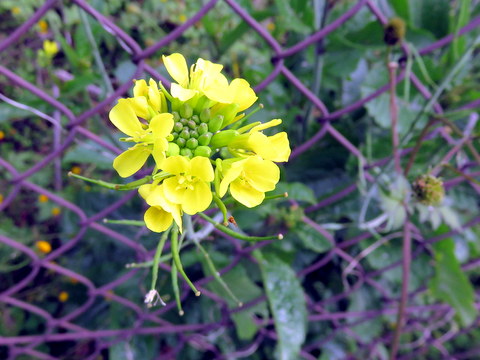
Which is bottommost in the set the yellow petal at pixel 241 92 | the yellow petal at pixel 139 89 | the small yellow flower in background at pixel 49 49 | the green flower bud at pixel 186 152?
the small yellow flower in background at pixel 49 49

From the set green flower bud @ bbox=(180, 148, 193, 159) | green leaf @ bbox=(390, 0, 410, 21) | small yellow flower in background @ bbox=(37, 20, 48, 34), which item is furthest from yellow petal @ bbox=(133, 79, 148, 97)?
small yellow flower in background @ bbox=(37, 20, 48, 34)

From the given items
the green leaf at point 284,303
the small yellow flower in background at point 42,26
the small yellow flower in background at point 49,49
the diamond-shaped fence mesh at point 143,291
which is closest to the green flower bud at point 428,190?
the diamond-shaped fence mesh at point 143,291

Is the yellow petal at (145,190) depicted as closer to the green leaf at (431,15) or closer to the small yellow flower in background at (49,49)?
the small yellow flower in background at (49,49)

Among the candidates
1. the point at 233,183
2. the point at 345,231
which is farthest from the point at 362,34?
the point at 233,183

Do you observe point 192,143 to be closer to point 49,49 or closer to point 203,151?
point 203,151

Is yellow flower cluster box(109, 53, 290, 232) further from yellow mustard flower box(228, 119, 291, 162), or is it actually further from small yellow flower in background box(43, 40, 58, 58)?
small yellow flower in background box(43, 40, 58, 58)

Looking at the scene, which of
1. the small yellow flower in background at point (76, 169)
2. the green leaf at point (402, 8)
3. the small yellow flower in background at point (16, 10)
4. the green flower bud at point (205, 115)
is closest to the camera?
the green flower bud at point (205, 115)

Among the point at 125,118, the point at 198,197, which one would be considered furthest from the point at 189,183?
the point at 125,118
